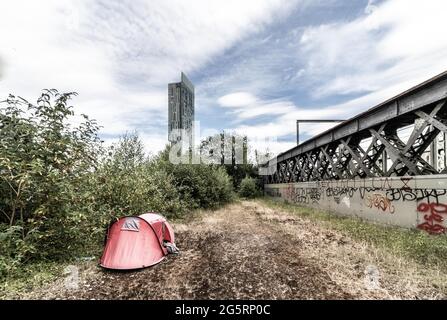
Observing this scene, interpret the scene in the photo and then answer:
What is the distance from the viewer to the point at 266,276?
14.8 feet

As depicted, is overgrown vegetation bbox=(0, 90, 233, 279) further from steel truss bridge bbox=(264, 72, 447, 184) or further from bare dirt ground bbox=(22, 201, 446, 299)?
steel truss bridge bbox=(264, 72, 447, 184)

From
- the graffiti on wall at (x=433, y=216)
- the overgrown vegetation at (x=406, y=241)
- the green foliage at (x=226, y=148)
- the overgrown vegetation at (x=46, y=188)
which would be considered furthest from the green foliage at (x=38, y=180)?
the green foliage at (x=226, y=148)

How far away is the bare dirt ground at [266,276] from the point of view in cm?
387

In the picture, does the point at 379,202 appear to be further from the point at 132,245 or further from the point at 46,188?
the point at 46,188

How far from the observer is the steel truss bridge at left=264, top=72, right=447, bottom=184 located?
7.35 metres

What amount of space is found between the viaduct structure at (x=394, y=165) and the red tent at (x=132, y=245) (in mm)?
7827

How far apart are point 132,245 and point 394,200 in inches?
344

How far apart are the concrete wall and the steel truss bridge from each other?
51 cm

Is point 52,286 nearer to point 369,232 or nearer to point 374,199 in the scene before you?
point 369,232

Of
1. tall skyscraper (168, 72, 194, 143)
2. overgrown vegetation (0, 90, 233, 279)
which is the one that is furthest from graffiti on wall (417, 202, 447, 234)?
tall skyscraper (168, 72, 194, 143)

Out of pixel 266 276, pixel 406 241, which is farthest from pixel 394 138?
pixel 266 276

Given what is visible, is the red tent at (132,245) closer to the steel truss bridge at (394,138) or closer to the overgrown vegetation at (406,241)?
the overgrown vegetation at (406,241)
